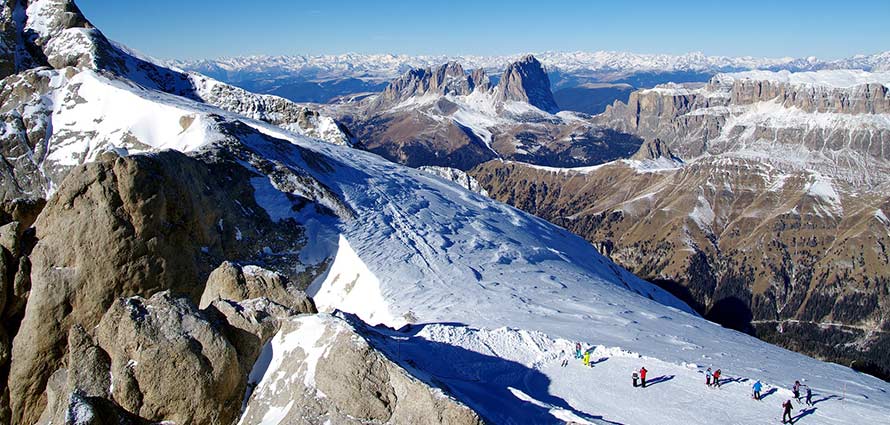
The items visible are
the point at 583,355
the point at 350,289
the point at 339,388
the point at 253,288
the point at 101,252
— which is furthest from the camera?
the point at 350,289

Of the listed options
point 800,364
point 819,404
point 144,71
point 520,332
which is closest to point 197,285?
point 520,332

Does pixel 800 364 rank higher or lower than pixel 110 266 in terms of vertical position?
lower

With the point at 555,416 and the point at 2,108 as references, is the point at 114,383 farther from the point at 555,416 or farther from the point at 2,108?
the point at 2,108

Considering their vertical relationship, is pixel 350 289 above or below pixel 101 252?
below

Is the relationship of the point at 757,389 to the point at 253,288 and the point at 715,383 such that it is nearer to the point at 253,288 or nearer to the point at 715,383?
the point at 715,383

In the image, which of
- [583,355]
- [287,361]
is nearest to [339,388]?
[287,361]

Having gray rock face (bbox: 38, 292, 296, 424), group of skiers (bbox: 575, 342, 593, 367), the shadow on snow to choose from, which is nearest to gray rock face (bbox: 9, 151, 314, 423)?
gray rock face (bbox: 38, 292, 296, 424)

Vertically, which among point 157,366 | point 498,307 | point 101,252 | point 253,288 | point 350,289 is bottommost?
point 350,289

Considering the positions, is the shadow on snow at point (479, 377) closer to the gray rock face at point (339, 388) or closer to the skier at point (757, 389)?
the gray rock face at point (339, 388)
